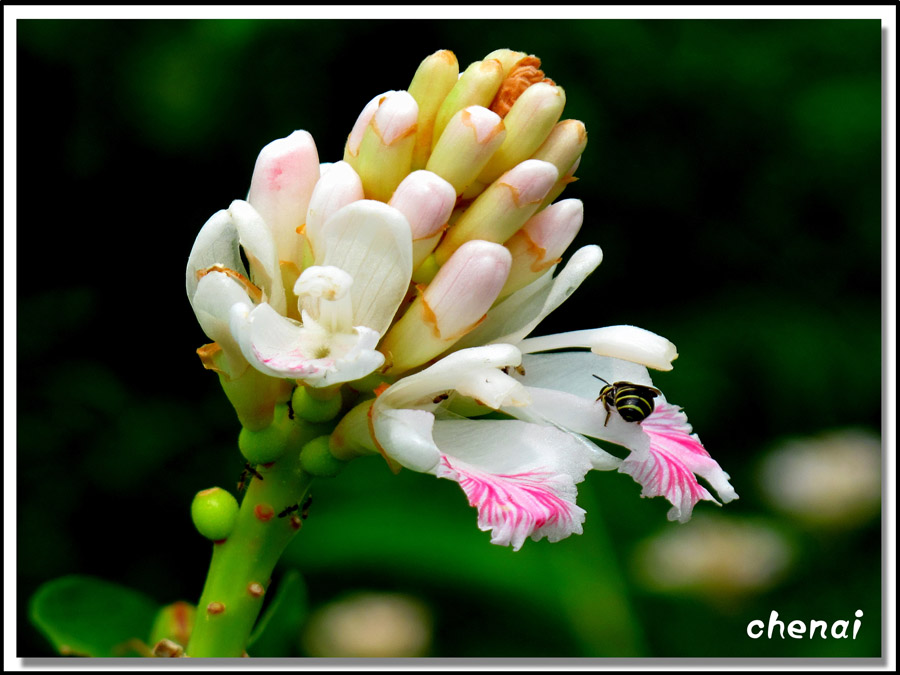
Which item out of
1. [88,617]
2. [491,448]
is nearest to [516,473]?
A: [491,448]

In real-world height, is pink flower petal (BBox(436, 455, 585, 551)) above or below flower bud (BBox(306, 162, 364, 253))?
below

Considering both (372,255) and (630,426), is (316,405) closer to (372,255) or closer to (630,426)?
(372,255)

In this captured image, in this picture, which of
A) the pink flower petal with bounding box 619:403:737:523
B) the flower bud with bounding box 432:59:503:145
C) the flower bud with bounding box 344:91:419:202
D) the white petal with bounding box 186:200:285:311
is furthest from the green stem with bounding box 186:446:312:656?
the flower bud with bounding box 432:59:503:145

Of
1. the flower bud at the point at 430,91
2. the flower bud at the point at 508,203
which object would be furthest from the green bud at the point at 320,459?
the flower bud at the point at 430,91

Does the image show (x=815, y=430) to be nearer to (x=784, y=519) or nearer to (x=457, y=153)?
(x=784, y=519)

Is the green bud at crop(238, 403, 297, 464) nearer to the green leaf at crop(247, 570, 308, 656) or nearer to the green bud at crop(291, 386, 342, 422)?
the green bud at crop(291, 386, 342, 422)

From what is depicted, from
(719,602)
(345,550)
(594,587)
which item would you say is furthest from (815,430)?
(345,550)

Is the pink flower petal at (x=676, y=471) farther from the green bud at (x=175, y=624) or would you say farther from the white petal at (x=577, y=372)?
the green bud at (x=175, y=624)
